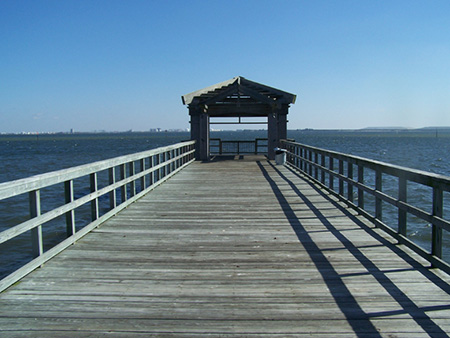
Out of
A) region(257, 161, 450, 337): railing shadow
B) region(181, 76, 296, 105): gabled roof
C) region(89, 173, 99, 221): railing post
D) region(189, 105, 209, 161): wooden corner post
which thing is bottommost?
region(257, 161, 450, 337): railing shadow

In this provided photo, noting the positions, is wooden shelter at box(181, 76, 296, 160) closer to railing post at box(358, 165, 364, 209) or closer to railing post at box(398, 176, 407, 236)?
railing post at box(358, 165, 364, 209)

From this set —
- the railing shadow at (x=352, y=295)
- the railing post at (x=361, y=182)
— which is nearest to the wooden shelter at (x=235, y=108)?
the railing post at (x=361, y=182)

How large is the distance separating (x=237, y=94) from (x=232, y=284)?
14.0m

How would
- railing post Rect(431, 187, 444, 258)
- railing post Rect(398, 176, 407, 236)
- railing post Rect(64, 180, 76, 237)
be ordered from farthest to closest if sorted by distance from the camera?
railing post Rect(64, 180, 76, 237) < railing post Rect(398, 176, 407, 236) < railing post Rect(431, 187, 444, 258)

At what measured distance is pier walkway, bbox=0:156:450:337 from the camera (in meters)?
3.07

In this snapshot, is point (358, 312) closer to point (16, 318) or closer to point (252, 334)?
point (252, 334)

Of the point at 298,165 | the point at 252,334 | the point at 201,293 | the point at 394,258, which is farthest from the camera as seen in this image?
the point at 298,165

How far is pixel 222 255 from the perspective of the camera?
4.80 m

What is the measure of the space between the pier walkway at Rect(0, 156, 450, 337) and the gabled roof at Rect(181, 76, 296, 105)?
1065cm

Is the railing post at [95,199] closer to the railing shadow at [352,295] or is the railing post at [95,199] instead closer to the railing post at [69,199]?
the railing post at [69,199]

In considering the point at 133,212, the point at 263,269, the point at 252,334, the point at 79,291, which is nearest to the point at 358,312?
the point at 252,334

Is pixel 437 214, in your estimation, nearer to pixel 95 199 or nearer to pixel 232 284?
pixel 232 284

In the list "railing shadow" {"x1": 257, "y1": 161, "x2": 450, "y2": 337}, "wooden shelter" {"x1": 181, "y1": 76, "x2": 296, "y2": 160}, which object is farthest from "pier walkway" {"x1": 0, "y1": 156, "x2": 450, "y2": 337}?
"wooden shelter" {"x1": 181, "y1": 76, "x2": 296, "y2": 160}

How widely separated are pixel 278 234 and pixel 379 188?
1616 millimetres
